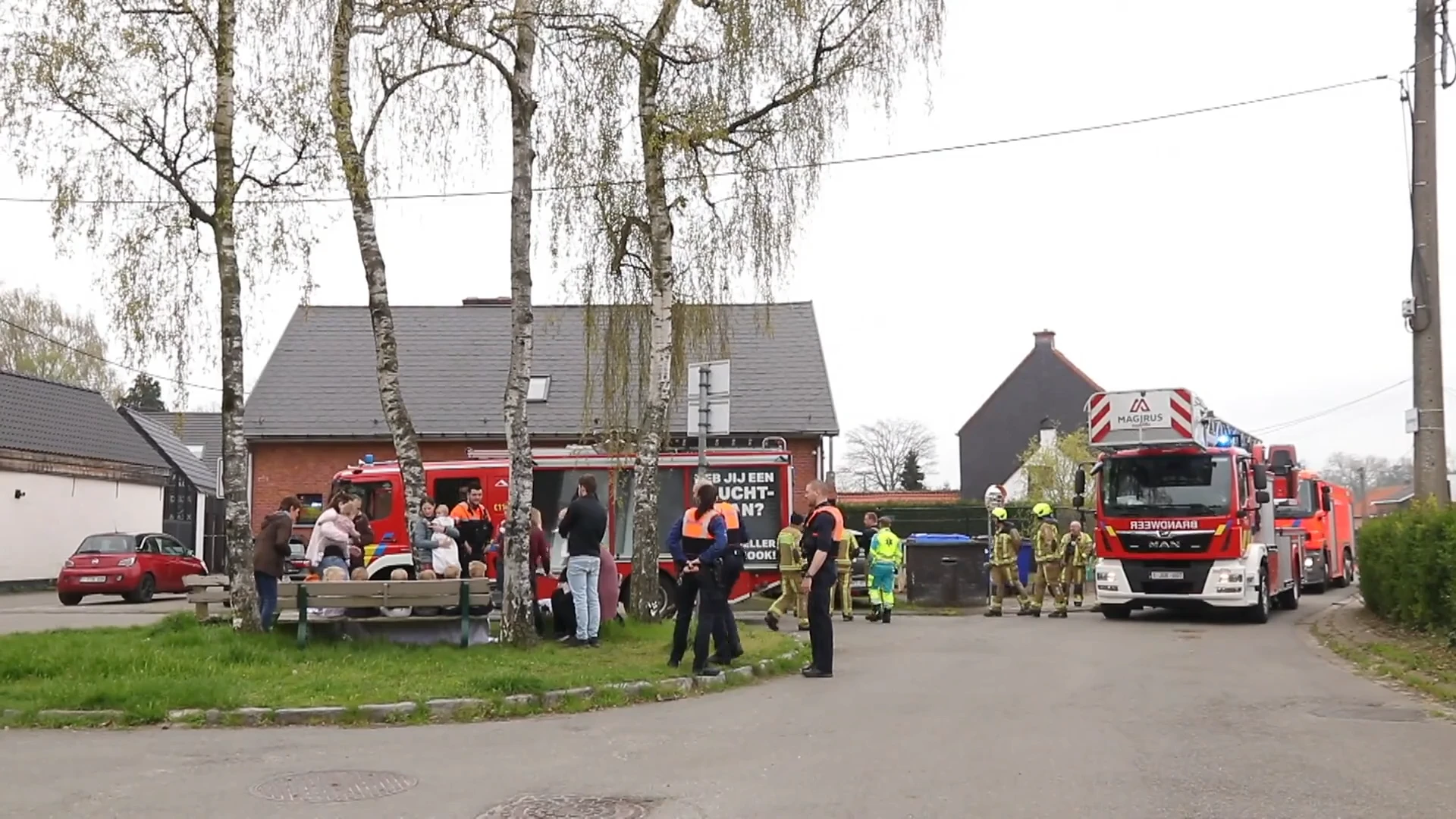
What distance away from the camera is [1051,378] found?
63438 mm

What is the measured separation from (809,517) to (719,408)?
2416 mm

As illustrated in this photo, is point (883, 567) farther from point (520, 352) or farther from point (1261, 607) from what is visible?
point (520, 352)

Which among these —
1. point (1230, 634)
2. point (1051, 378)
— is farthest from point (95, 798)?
point (1051, 378)

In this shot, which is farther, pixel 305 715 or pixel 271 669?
pixel 271 669

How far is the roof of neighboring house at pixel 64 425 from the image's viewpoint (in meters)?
34.6

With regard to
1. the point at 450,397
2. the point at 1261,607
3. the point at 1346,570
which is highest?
the point at 450,397

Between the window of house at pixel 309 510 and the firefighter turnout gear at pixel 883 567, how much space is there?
328 inches

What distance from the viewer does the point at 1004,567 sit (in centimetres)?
→ 2162

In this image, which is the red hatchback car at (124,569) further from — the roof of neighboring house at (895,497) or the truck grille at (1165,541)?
the roof of neighboring house at (895,497)

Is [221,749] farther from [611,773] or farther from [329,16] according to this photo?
[329,16]

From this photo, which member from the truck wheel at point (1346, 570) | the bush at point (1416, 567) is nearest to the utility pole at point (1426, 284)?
the bush at point (1416, 567)

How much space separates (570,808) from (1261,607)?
15.6 metres

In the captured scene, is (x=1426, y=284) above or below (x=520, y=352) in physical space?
above

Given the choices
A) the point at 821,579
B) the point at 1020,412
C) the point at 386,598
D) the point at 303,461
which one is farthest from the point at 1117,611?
the point at 1020,412
